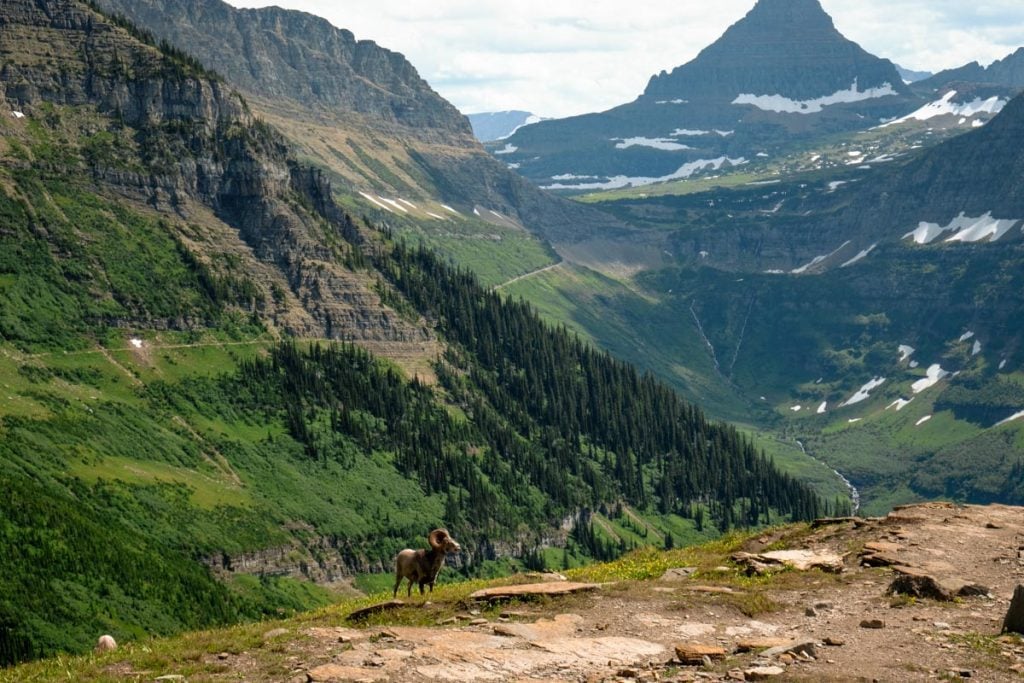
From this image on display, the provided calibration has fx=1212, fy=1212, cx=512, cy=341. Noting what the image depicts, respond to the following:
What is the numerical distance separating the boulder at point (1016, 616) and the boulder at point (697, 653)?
10.5m

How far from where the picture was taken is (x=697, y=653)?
3959cm

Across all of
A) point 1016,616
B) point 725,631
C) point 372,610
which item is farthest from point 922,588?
point 372,610

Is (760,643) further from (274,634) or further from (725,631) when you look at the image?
(274,634)

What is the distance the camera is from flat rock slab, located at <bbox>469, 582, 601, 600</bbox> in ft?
154

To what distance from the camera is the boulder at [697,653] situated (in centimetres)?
3925

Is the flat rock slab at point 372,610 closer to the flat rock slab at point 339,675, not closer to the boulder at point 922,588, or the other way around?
the flat rock slab at point 339,675

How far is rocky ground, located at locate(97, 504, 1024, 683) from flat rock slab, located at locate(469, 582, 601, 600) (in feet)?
0.38

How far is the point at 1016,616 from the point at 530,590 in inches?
697

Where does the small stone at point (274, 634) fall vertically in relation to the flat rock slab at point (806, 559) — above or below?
below

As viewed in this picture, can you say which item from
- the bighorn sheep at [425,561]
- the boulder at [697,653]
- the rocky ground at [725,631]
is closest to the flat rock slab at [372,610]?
the rocky ground at [725,631]

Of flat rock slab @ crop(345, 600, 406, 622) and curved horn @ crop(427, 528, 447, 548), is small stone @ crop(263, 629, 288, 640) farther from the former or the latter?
curved horn @ crop(427, 528, 447, 548)

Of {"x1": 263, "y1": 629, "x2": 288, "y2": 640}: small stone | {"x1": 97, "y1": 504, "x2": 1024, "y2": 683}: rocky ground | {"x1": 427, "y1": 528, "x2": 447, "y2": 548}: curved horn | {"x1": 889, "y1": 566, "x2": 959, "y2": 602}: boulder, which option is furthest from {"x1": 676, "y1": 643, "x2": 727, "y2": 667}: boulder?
{"x1": 263, "y1": 629, "x2": 288, "y2": 640}: small stone

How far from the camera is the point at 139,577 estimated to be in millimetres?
160875

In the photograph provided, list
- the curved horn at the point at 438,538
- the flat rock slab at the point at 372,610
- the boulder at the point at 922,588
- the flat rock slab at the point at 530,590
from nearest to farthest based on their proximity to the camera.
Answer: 1. the flat rock slab at the point at 372,610
2. the flat rock slab at the point at 530,590
3. the boulder at the point at 922,588
4. the curved horn at the point at 438,538
